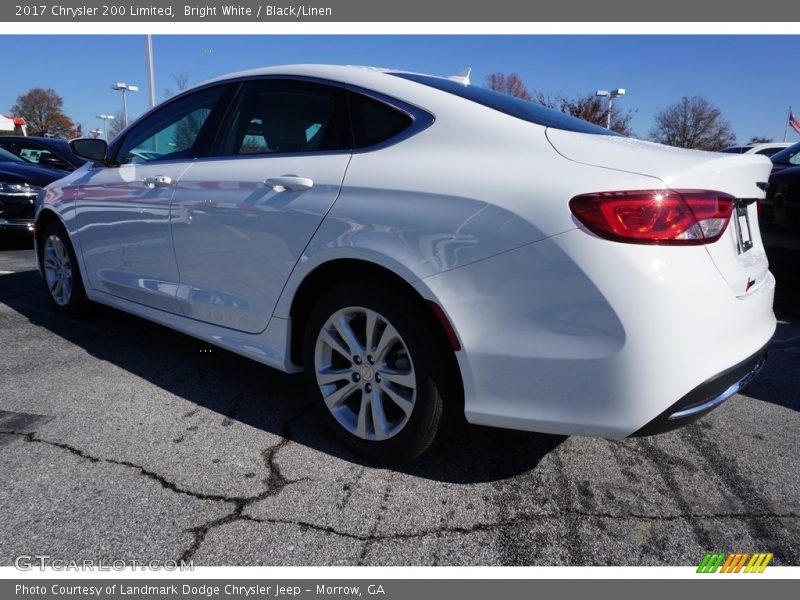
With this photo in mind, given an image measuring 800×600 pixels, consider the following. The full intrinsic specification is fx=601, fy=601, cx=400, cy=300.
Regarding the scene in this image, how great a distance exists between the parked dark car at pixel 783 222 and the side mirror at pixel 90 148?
4.98 m

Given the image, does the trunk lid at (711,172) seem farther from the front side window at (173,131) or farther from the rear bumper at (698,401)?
the front side window at (173,131)

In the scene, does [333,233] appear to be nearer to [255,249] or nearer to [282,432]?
[255,249]

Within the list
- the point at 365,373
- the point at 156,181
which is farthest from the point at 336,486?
the point at 156,181

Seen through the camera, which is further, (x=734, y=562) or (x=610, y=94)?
(x=610, y=94)

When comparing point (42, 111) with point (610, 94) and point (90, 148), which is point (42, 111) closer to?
A: point (610, 94)

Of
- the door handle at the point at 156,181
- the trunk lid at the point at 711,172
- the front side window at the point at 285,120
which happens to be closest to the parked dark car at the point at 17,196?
the door handle at the point at 156,181

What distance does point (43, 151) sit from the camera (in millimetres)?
9578

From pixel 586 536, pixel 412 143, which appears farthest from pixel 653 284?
pixel 412 143

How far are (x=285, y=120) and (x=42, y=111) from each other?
8059 centimetres

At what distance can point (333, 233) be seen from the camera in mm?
2449

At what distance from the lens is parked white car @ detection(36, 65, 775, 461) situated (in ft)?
6.29

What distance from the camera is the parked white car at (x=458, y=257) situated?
75.5 inches

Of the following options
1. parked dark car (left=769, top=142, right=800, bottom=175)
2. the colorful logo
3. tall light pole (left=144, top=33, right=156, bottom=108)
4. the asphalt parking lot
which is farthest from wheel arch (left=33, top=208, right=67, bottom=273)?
tall light pole (left=144, top=33, right=156, bottom=108)

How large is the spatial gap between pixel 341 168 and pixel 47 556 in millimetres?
1745
